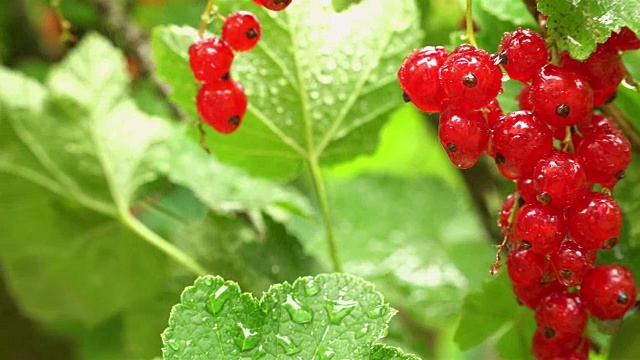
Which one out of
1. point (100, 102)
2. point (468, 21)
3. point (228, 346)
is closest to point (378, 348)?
point (228, 346)

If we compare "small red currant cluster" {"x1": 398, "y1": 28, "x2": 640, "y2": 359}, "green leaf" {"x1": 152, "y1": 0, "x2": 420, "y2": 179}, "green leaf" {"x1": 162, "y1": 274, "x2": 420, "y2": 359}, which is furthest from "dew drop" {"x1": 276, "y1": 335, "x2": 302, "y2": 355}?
"green leaf" {"x1": 152, "y1": 0, "x2": 420, "y2": 179}

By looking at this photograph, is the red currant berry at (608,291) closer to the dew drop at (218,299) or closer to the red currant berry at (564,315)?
the red currant berry at (564,315)

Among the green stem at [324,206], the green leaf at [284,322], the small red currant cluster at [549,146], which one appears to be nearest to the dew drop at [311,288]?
the green leaf at [284,322]

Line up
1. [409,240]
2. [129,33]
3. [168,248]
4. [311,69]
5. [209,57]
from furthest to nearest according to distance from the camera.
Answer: [409,240]
[129,33]
[168,248]
[311,69]
[209,57]

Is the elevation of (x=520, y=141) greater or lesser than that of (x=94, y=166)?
lesser

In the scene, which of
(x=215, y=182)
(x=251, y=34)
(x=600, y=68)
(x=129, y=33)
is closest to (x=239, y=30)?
(x=251, y=34)

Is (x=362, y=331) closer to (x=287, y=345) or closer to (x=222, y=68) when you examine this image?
(x=287, y=345)

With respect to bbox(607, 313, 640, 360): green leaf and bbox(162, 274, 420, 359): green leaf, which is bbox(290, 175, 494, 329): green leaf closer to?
bbox(607, 313, 640, 360): green leaf

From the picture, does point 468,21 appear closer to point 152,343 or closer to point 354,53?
point 354,53
